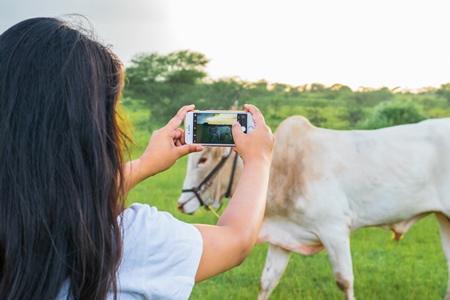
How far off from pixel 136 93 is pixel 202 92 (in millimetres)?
1713

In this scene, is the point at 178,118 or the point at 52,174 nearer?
the point at 52,174

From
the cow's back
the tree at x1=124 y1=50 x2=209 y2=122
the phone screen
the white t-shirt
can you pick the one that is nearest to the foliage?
the tree at x1=124 y1=50 x2=209 y2=122

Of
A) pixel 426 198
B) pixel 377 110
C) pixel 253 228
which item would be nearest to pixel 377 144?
pixel 426 198

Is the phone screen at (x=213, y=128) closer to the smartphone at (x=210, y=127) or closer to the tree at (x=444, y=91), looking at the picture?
the smartphone at (x=210, y=127)

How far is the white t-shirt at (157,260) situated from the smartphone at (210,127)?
57cm

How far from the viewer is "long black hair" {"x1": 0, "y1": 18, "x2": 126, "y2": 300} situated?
4.32 ft

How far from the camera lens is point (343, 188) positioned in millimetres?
4734

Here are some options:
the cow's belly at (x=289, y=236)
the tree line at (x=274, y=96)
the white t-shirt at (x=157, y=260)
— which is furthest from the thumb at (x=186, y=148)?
the tree line at (x=274, y=96)

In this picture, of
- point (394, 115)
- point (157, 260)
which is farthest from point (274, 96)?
point (157, 260)

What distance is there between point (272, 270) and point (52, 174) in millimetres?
3573

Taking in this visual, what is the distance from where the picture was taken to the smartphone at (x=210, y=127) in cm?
196

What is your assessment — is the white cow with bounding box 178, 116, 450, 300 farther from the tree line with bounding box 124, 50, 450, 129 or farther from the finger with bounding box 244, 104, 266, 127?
the tree line with bounding box 124, 50, 450, 129

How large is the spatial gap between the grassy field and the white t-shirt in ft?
10.6

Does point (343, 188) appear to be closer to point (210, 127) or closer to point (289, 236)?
point (289, 236)
